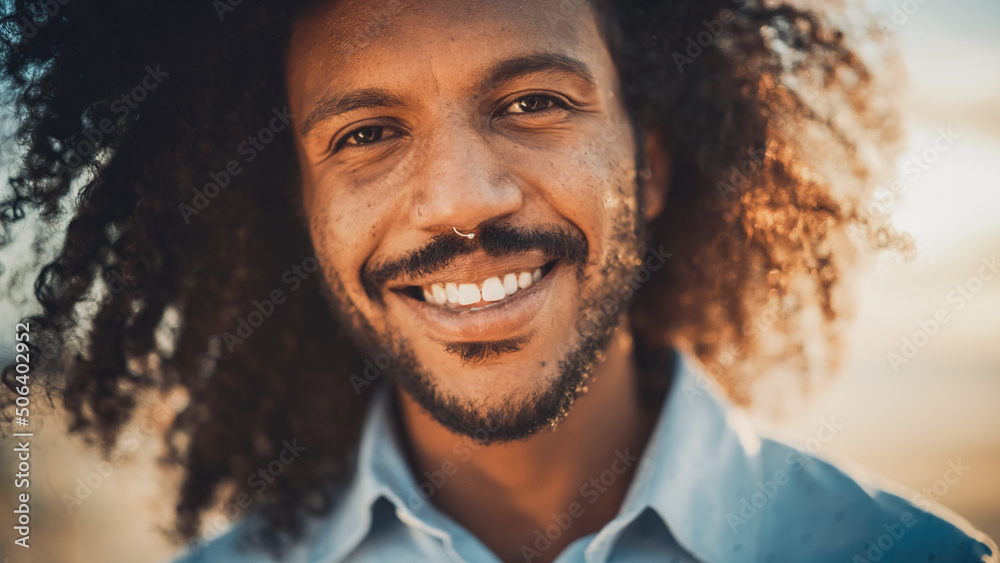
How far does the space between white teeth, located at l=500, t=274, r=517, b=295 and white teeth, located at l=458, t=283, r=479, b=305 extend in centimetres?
4

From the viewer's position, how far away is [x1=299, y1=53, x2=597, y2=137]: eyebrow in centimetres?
221

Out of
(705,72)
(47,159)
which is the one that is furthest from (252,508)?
(705,72)

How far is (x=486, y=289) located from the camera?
2.31 meters

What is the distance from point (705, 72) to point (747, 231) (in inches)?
28.5

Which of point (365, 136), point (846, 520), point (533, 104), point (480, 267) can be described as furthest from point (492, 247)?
point (846, 520)

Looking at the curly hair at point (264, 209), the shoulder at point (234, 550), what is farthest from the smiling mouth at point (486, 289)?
the shoulder at point (234, 550)

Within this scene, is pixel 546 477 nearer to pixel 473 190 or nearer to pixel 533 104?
pixel 473 190

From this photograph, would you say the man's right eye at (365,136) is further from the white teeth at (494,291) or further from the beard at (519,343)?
the white teeth at (494,291)

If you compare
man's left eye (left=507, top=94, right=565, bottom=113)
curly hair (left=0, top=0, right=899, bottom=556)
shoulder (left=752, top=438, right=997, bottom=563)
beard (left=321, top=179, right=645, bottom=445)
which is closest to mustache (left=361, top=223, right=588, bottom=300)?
beard (left=321, top=179, right=645, bottom=445)

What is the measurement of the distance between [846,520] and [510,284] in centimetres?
155

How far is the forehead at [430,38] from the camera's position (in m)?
2.18

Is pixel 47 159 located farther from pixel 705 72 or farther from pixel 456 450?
pixel 705 72

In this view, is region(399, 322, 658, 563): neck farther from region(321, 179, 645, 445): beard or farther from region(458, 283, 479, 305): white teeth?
region(458, 283, 479, 305): white teeth

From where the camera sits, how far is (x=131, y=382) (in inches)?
114
